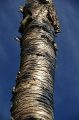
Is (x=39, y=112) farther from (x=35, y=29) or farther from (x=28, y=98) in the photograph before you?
(x=35, y=29)

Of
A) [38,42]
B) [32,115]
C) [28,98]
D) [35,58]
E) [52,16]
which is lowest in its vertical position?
[32,115]

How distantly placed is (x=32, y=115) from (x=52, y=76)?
0.70m

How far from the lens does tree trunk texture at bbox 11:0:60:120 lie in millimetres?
2840

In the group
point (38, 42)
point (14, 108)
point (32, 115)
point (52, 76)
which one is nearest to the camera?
point (32, 115)

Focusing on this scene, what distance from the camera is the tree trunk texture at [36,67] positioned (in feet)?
9.32

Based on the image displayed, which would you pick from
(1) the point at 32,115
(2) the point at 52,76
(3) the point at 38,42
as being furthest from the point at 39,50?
(1) the point at 32,115

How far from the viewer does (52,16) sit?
4379 mm

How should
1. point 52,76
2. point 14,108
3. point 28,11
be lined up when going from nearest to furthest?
point 14,108
point 52,76
point 28,11

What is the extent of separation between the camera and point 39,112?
2777 mm

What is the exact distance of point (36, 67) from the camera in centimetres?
323

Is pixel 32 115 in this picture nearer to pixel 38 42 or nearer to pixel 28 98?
pixel 28 98

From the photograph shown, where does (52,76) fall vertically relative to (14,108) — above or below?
above

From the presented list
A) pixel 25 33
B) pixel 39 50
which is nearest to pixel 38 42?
pixel 39 50

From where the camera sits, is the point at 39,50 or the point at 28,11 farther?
the point at 28,11
